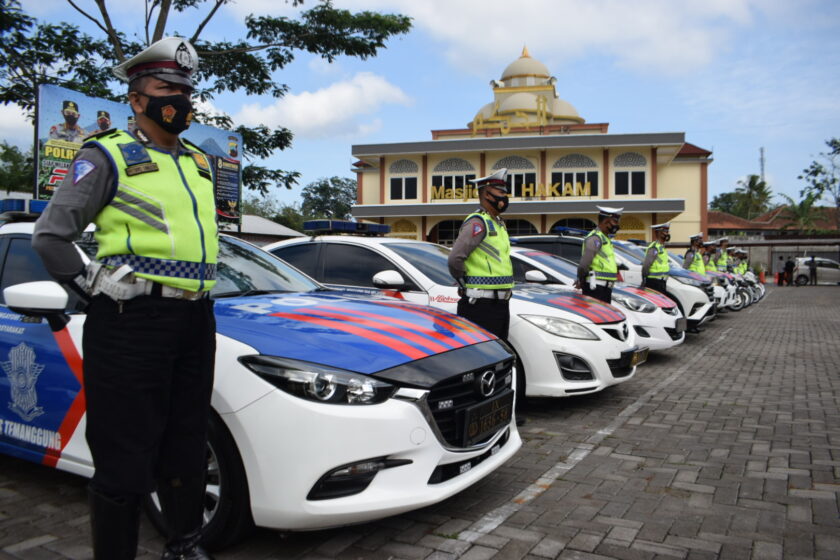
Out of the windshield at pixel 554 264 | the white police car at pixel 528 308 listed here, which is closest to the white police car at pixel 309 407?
the white police car at pixel 528 308

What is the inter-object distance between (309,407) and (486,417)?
96cm

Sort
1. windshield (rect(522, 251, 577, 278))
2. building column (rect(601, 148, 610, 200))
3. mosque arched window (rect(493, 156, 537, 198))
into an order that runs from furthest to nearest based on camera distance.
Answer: mosque arched window (rect(493, 156, 537, 198))
building column (rect(601, 148, 610, 200))
windshield (rect(522, 251, 577, 278))

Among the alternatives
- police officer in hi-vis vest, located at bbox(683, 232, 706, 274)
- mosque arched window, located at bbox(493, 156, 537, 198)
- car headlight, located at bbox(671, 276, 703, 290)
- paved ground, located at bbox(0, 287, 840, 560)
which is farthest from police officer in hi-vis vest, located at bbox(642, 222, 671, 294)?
mosque arched window, located at bbox(493, 156, 537, 198)

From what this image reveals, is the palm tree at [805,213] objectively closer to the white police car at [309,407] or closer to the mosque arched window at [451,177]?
the mosque arched window at [451,177]

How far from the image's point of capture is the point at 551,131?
129 feet

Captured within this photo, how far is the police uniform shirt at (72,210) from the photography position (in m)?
2.17

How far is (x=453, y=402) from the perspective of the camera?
2.93m

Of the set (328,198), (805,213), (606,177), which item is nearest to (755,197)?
(805,213)

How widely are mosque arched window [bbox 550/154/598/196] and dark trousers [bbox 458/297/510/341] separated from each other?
32128mm

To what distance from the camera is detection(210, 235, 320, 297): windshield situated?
3.67 metres

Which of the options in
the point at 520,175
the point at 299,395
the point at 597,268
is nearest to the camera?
the point at 299,395

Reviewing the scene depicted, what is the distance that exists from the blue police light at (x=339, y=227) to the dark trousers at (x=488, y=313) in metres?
1.90

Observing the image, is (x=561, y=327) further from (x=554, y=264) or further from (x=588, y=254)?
(x=554, y=264)

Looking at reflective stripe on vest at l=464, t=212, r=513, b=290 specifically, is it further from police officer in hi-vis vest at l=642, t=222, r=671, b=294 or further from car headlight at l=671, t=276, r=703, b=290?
car headlight at l=671, t=276, r=703, b=290
